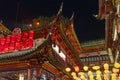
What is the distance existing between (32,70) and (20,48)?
289cm

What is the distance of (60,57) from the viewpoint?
64.9 feet

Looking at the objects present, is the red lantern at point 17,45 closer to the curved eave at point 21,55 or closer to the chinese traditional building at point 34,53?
the chinese traditional building at point 34,53

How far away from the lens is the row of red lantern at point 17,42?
16.8 meters

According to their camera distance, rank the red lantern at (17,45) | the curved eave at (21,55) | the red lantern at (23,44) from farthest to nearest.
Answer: the red lantern at (17,45) → the red lantern at (23,44) → the curved eave at (21,55)

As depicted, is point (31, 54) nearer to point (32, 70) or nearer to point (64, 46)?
point (32, 70)

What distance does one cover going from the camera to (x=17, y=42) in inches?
671

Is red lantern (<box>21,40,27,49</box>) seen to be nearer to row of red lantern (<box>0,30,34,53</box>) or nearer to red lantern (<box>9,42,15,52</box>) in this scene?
row of red lantern (<box>0,30,34,53</box>)

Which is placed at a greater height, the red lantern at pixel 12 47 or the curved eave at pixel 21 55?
the red lantern at pixel 12 47

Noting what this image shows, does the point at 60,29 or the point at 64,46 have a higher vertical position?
the point at 60,29

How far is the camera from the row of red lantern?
660 inches

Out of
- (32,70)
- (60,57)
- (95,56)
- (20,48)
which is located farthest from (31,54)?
(95,56)

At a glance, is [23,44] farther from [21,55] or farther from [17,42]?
[21,55]

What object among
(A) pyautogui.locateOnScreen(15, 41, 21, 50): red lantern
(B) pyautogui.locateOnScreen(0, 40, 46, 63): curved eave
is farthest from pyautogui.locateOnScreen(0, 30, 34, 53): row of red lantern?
(B) pyautogui.locateOnScreen(0, 40, 46, 63): curved eave

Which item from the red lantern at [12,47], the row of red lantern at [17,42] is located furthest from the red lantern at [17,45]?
the red lantern at [12,47]
